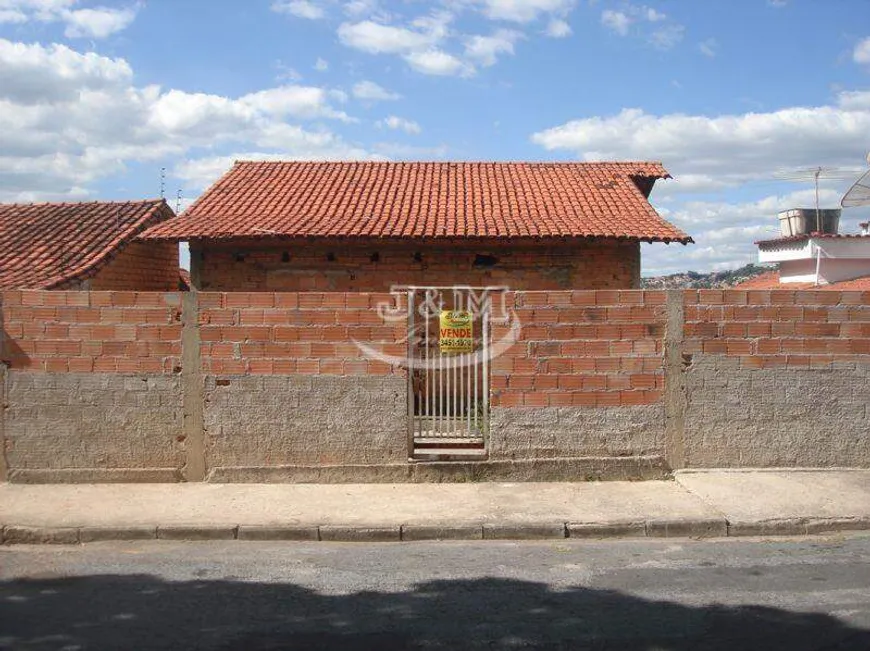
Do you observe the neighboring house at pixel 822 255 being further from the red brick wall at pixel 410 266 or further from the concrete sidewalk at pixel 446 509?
the concrete sidewalk at pixel 446 509

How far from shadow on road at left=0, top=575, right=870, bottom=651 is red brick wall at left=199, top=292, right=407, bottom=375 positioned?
289cm

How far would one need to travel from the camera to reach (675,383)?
802 cm

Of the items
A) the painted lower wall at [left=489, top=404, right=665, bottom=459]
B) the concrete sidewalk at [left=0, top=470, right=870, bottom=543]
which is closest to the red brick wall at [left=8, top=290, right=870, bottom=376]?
the painted lower wall at [left=489, top=404, right=665, bottom=459]

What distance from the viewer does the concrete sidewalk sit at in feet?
21.4

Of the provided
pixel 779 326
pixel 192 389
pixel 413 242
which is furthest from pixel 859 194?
pixel 192 389

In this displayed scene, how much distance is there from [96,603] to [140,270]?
1429cm

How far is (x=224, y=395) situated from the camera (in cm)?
793

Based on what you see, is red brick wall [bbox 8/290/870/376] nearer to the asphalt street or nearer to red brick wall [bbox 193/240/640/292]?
the asphalt street

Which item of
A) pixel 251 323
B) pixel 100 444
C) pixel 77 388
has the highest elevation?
pixel 251 323

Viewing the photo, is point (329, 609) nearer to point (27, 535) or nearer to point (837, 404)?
point (27, 535)

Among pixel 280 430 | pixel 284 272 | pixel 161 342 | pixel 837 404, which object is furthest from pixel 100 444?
pixel 837 404

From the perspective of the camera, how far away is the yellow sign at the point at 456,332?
7973mm

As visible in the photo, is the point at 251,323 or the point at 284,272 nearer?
the point at 251,323

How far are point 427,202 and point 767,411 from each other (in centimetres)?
873
